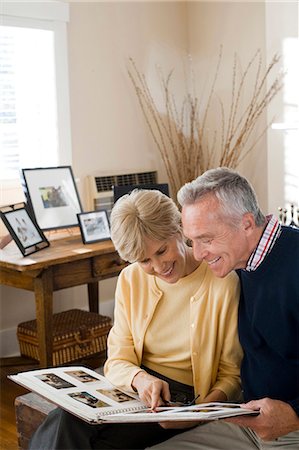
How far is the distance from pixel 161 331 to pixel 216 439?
351mm

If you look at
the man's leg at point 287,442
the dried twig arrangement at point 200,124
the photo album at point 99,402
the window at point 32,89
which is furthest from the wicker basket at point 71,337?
the man's leg at point 287,442

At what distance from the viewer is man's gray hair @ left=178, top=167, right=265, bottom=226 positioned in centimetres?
179

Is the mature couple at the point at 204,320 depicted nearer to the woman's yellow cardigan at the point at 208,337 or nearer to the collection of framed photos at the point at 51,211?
the woman's yellow cardigan at the point at 208,337

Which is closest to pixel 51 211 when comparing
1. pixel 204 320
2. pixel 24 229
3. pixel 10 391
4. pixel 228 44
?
pixel 24 229

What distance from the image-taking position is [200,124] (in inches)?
203

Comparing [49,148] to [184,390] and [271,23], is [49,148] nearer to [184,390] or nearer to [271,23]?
[271,23]

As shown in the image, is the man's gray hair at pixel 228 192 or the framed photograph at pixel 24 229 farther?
the framed photograph at pixel 24 229

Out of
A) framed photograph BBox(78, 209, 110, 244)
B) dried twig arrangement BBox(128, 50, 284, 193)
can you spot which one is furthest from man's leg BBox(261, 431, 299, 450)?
dried twig arrangement BBox(128, 50, 284, 193)

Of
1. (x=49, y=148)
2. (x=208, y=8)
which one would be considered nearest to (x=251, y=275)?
(x=49, y=148)

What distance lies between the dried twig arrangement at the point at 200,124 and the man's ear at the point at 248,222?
2.94 m

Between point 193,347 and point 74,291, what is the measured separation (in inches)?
103

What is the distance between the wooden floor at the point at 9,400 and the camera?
312cm

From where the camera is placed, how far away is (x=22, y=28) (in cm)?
414

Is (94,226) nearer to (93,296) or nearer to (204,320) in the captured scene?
(93,296)
